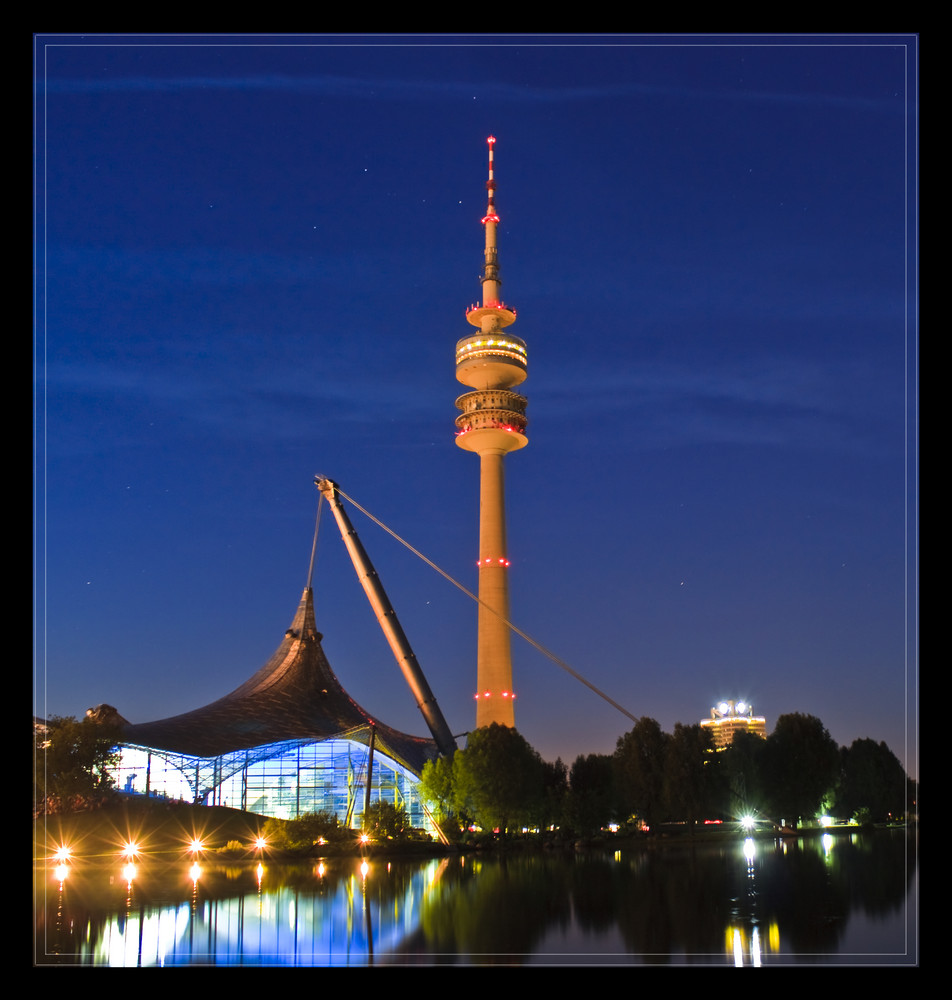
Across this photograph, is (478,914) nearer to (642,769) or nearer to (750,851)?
(750,851)

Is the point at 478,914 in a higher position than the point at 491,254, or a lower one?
lower

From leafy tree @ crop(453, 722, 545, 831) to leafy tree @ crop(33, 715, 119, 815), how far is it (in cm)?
2102

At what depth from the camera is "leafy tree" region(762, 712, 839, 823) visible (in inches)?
2768

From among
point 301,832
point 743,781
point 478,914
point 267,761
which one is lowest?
point 743,781

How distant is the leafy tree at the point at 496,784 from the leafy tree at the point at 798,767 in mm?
18413

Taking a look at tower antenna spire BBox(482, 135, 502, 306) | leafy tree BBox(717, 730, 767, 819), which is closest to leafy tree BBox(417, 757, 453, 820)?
leafy tree BBox(717, 730, 767, 819)

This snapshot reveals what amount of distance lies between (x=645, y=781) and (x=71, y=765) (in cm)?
3593

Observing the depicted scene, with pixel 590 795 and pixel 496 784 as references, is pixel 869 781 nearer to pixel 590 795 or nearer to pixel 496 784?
pixel 590 795

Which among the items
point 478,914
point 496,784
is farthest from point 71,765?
point 478,914

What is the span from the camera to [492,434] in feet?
352

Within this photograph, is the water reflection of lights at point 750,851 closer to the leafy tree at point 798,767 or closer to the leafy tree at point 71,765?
the leafy tree at point 798,767

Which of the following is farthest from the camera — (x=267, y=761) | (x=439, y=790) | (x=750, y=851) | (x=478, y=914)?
(x=267, y=761)

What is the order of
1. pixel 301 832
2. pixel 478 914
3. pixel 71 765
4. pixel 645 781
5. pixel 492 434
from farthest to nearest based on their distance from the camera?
pixel 492 434
pixel 645 781
pixel 71 765
pixel 301 832
pixel 478 914

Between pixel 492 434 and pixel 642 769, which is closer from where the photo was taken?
pixel 642 769
